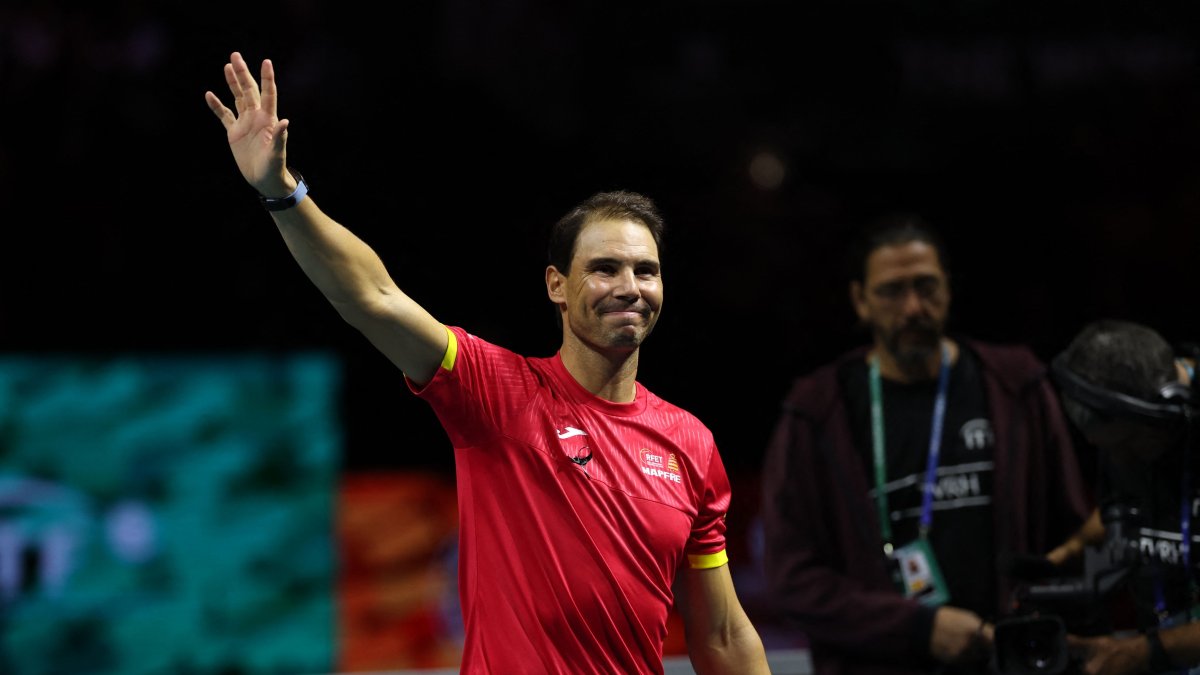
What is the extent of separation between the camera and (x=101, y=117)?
16.7 ft

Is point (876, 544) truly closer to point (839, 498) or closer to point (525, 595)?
point (839, 498)

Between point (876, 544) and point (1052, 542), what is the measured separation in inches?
19.8

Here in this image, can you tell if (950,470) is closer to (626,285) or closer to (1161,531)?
(1161,531)

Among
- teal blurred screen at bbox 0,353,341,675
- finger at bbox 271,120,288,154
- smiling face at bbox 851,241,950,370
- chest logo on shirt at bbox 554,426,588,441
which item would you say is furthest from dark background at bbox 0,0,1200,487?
finger at bbox 271,120,288,154

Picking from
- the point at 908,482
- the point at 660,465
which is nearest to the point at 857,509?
the point at 908,482

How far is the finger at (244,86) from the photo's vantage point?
213cm

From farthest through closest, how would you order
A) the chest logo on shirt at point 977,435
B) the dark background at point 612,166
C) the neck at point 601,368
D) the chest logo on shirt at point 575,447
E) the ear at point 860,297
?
1. the dark background at point 612,166
2. the ear at point 860,297
3. the chest logo on shirt at point 977,435
4. the neck at point 601,368
5. the chest logo on shirt at point 575,447

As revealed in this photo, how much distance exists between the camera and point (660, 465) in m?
2.49

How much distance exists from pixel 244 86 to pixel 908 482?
7.15 feet

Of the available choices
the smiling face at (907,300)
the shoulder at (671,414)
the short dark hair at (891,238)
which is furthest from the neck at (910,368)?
the shoulder at (671,414)

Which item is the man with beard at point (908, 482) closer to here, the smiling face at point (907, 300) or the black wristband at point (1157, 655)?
the smiling face at point (907, 300)

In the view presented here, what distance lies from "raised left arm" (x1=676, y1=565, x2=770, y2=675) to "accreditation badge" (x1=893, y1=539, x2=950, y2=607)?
960 mm

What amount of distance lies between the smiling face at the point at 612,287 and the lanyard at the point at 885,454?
1.32 meters

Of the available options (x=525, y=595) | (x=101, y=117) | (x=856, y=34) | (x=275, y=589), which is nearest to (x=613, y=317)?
(x=525, y=595)
